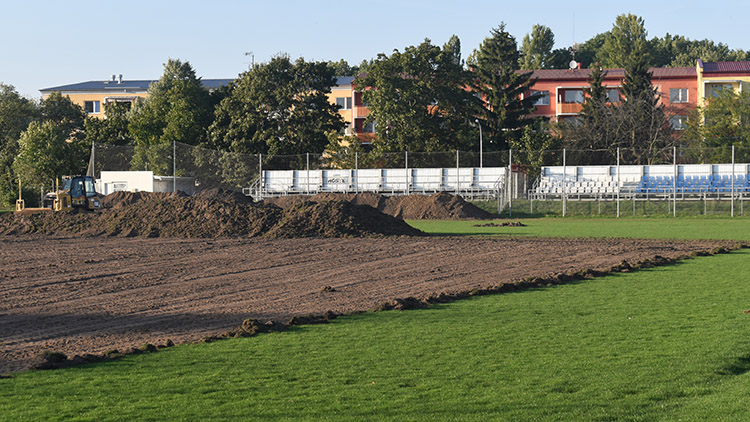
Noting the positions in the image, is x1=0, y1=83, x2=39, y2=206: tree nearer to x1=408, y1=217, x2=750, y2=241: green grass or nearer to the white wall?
the white wall

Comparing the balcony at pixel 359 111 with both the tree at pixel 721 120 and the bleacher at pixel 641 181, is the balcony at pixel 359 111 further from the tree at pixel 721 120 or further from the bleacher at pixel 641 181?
the bleacher at pixel 641 181

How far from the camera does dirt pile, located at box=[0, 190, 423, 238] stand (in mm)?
32094

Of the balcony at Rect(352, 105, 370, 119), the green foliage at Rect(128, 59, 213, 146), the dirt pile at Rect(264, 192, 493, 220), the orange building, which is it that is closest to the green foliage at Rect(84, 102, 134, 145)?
the green foliage at Rect(128, 59, 213, 146)

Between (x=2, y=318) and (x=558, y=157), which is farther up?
(x=558, y=157)

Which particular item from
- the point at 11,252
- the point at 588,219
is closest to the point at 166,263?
the point at 11,252

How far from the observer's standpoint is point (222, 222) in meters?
33.3

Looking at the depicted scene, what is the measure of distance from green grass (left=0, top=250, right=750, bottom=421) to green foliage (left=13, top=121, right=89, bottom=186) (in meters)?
57.5

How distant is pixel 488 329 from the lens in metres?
11.3

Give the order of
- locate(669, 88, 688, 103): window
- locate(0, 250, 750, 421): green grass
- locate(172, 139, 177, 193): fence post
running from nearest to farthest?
1. locate(0, 250, 750, 421): green grass
2. locate(172, 139, 177, 193): fence post
3. locate(669, 88, 688, 103): window

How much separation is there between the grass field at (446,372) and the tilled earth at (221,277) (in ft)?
5.32

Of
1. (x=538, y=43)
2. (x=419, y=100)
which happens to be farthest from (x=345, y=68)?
(x=419, y=100)

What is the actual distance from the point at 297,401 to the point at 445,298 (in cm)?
742

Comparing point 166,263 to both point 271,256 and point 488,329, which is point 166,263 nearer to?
point 271,256

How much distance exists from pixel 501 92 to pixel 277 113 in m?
19.9
